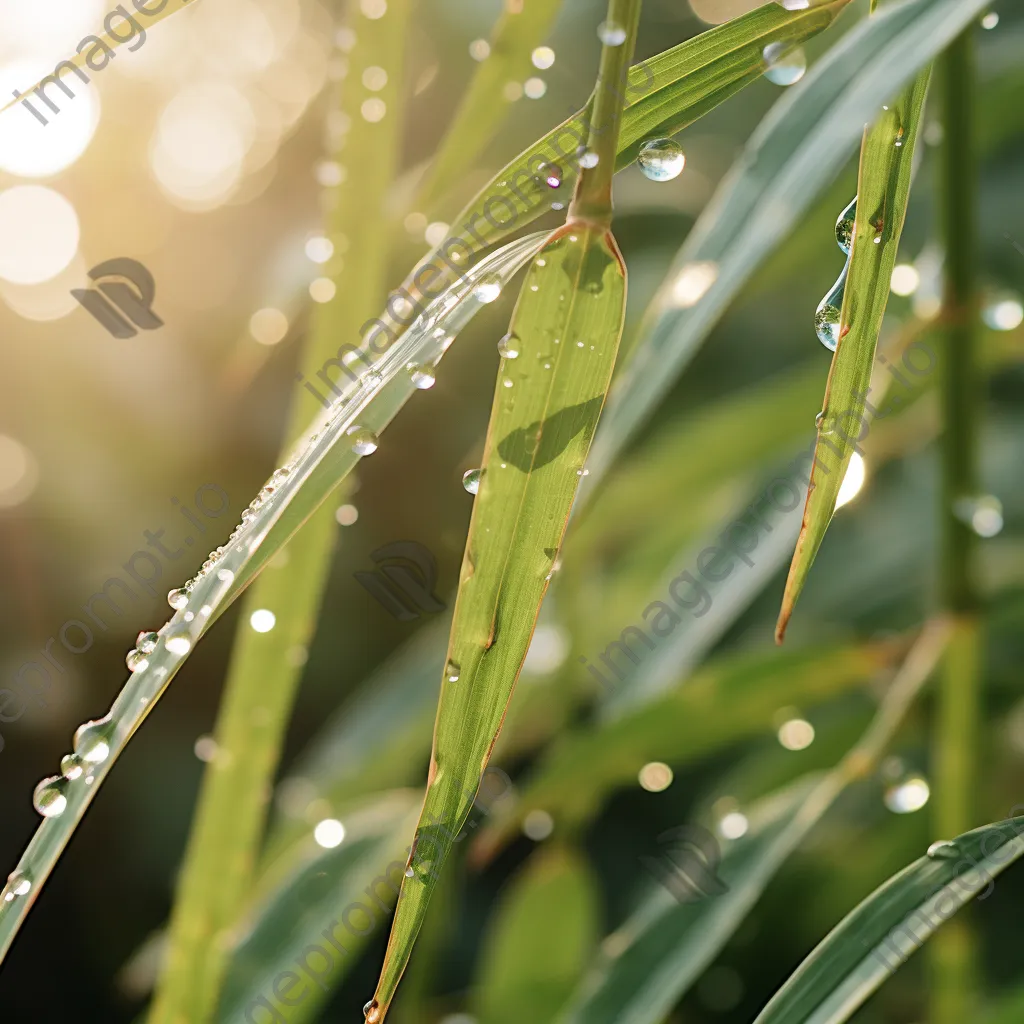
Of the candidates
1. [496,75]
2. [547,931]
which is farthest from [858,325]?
[547,931]

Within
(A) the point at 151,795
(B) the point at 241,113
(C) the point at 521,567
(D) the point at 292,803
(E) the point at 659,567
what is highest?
(B) the point at 241,113

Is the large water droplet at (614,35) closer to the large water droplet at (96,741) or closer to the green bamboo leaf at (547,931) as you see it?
the large water droplet at (96,741)

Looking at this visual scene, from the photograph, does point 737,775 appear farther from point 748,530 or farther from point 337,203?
point 337,203

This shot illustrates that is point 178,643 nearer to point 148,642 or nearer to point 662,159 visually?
point 148,642

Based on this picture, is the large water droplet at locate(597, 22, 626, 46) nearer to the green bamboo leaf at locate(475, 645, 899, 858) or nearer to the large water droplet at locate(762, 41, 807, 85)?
the large water droplet at locate(762, 41, 807, 85)

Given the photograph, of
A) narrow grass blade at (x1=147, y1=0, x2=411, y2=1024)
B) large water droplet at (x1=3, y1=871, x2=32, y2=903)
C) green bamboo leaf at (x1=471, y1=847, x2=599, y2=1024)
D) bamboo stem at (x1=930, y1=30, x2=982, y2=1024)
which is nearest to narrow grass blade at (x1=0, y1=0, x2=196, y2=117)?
narrow grass blade at (x1=147, y1=0, x2=411, y2=1024)

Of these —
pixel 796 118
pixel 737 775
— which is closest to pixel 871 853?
pixel 737 775

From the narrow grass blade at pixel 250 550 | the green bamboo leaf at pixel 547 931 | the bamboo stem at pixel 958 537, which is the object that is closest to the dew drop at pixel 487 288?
the narrow grass blade at pixel 250 550
